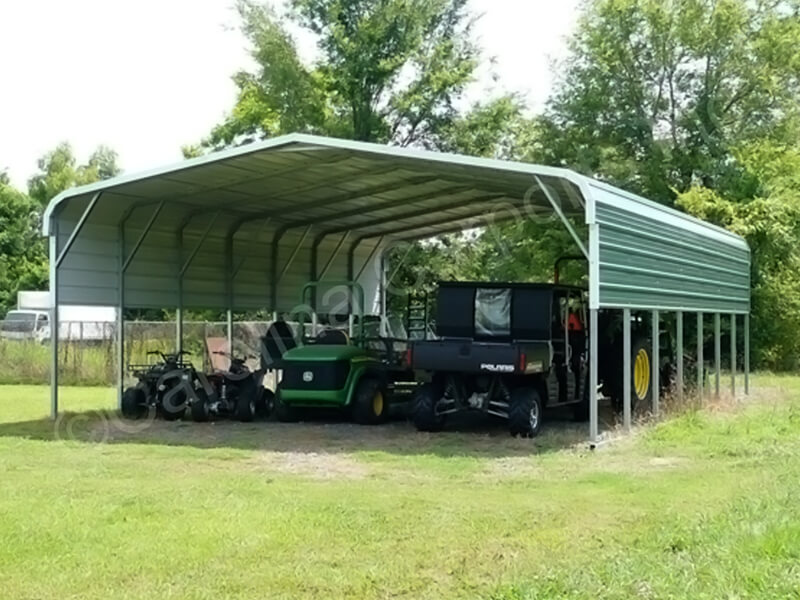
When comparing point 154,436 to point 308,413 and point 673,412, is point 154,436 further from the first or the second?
point 673,412

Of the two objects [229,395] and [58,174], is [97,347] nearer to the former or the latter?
[229,395]

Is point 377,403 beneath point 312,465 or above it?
above

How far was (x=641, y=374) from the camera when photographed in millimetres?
14219

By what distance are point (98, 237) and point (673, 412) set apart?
791 centimetres

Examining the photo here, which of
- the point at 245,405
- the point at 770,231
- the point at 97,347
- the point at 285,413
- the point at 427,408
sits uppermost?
the point at 770,231

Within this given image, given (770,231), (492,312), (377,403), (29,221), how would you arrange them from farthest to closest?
(29,221) < (770,231) < (377,403) < (492,312)

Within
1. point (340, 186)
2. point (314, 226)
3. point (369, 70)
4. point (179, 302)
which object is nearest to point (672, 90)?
point (369, 70)

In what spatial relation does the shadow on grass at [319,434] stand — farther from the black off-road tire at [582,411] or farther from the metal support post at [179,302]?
the metal support post at [179,302]

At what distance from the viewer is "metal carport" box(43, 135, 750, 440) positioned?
11.6m

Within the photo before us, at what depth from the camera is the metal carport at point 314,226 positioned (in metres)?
11.6

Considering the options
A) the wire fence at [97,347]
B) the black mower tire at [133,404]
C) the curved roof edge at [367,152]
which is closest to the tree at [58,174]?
the wire fence at [97,347]

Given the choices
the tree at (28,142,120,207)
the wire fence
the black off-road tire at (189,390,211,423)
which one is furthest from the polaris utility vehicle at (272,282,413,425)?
the tree at (28,142,120,207)

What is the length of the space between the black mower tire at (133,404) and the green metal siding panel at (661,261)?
6657 mm

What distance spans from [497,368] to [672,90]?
1864cm
